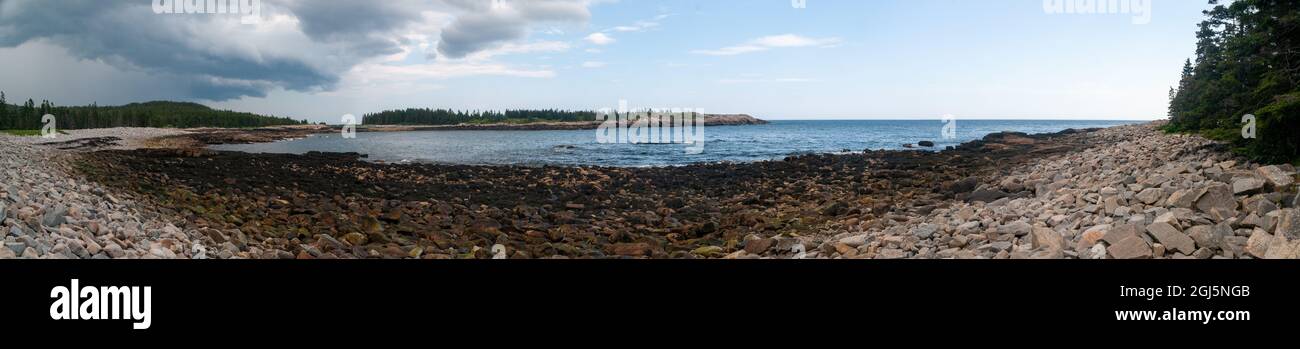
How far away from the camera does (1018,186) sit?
53.4 feet

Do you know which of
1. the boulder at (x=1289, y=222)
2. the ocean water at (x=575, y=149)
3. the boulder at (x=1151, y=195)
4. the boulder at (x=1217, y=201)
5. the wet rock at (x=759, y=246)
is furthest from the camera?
the ocean water at (x=575, y=149)

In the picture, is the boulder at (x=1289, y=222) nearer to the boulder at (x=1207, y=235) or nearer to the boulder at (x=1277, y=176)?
the boulder at (x=1207, y=235)

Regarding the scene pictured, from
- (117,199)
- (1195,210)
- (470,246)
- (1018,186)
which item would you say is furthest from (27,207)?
(1018,186)

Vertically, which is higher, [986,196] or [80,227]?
[80,227]

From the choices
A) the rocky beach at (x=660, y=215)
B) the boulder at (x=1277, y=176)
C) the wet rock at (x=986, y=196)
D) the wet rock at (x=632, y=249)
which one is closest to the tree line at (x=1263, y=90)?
the rocky beach at (x=660, y=215)

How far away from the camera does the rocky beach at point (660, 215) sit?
8031mm

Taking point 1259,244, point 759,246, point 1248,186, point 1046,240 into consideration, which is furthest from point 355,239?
point 1248,186

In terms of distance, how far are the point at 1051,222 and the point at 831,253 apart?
3452mm

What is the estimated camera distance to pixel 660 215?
16125 mm

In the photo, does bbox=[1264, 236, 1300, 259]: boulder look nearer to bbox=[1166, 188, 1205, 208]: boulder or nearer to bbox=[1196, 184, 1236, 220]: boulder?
bbox=[1196, 184, 1236, 220]: boulder

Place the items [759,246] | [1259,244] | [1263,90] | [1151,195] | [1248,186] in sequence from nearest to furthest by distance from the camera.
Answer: [1259,244] < [1248,186] < [1151,195] < [759,246] < [1263,90]

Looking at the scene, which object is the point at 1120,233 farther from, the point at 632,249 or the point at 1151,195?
the point at 632,249

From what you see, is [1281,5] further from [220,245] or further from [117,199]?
[117,199]

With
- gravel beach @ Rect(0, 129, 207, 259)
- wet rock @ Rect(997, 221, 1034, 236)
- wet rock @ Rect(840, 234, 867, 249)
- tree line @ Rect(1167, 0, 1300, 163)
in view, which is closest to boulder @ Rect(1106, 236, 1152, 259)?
wet rock @ Rect(997, 221, 1034, 236)
